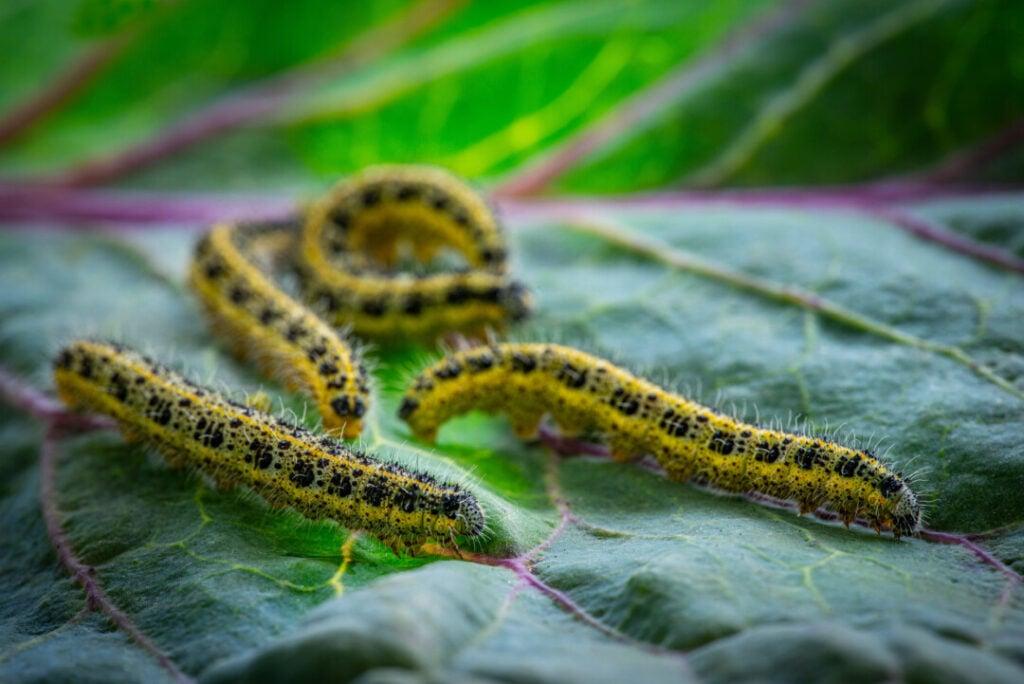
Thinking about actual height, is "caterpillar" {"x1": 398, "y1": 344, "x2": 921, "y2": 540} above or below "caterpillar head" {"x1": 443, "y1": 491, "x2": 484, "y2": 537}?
above

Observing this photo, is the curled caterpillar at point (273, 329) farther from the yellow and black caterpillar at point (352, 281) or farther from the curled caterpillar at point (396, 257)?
the curled caterpillar at point (396, 257)

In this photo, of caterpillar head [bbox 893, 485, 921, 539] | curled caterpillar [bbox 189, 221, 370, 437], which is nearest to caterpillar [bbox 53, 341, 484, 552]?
curled caterpillar [bbox 189, 221, 370, 437]

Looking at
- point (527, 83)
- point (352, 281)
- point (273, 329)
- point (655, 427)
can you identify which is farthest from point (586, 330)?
point (527, 83)

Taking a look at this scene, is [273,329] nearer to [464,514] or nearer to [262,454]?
[262,454]

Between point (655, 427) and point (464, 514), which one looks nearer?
point (464, 514)

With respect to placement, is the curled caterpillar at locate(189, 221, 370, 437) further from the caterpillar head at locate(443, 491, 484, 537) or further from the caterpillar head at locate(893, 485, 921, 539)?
the caterpillar head at locate(893, 485, 921, 539)
